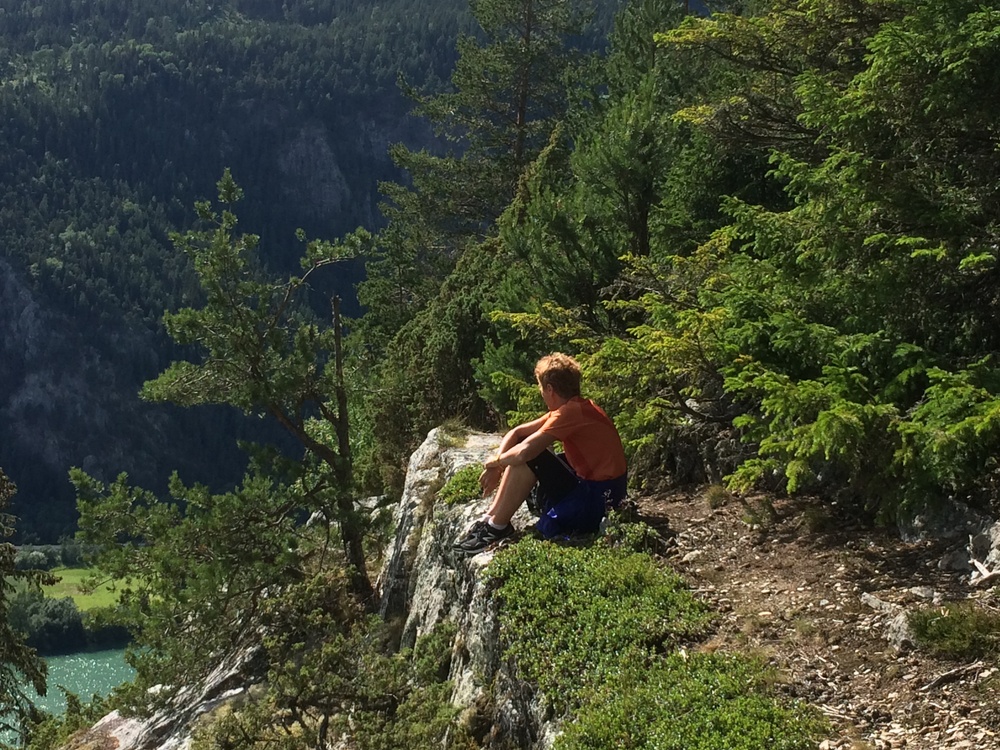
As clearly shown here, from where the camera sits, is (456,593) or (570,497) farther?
(456,593)

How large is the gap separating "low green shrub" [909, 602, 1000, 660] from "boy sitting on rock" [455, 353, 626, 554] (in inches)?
99.8

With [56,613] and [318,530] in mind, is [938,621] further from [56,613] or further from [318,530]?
[56,613]

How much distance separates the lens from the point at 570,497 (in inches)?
265

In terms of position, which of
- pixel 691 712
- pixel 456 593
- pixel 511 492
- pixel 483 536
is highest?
pixel 511 492

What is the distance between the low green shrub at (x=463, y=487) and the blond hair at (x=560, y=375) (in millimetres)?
2017

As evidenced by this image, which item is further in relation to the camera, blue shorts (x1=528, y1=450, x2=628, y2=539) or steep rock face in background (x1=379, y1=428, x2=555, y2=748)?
blue shorts (x1=528, y1=450, x2=628, y2=539)

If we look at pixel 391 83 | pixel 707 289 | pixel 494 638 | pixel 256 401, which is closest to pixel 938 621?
pixel 494 638

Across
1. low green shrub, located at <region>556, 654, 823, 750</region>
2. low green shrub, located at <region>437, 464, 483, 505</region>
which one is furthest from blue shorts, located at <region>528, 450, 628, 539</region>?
low green shrub, located at <region>556, 654, 823, 750</region>

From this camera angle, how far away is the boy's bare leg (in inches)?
264

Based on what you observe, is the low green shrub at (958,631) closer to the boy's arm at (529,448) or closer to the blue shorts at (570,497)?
the blue shorts at (570,497)

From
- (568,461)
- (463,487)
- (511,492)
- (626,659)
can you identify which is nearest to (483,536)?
(511,492)

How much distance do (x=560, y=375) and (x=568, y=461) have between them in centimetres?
69

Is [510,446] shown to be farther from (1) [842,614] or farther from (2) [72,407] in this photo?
(2) [72,407]

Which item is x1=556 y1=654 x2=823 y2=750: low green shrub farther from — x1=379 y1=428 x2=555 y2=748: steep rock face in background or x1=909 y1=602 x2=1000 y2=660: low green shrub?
x1=909 y1=602 x2=1000 y2=660: low green shrub
